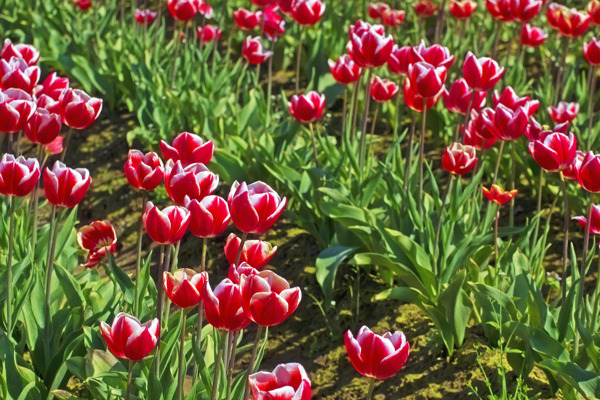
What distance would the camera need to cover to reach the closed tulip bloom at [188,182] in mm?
2094

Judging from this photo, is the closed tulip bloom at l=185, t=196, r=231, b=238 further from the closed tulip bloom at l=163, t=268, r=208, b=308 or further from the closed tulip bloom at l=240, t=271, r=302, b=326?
the closed tulip bloom at l=240, t=271, r=302, b=326

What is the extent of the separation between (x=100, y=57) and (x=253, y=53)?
150 centimetres

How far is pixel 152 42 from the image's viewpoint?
19.1 ft

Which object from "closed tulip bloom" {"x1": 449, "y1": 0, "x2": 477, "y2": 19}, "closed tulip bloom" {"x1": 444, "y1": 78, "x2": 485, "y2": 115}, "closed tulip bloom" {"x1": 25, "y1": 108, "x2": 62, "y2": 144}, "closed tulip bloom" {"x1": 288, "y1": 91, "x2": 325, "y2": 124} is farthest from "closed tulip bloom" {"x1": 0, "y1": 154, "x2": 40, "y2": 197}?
"closed tulip bloom" {"x1": 449, "y1": 0, "x2": 477, "y2": 19}

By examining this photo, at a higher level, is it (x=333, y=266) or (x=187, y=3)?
(x=187, y=3)

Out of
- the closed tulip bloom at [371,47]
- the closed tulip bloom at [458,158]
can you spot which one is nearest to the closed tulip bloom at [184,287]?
the closed tulip bloom at [458,158]

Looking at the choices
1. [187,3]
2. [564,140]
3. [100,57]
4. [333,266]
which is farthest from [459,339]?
[100,57]

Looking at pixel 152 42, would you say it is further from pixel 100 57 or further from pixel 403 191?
pixel 403 191

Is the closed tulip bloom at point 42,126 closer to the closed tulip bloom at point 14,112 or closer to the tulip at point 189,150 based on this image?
the closed tulip bloom at point 14,112

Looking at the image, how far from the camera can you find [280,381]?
5.16ft

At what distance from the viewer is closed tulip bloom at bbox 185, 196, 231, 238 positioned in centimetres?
193

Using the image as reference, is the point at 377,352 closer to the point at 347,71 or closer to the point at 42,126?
the point at 42,126

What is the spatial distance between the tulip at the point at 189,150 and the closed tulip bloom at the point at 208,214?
1.27ft

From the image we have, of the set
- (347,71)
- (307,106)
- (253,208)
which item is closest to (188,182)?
(253,208)
